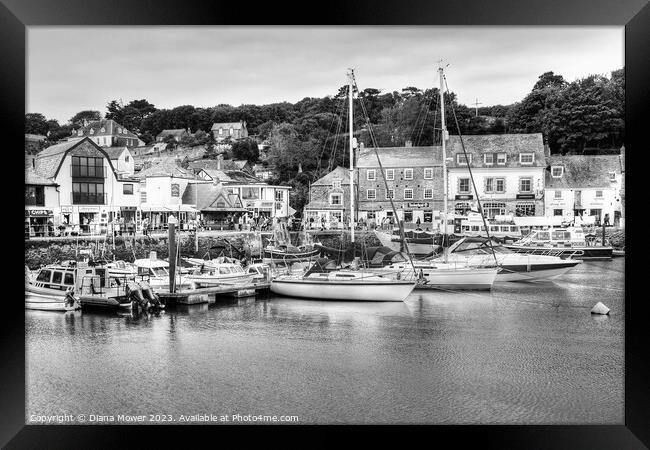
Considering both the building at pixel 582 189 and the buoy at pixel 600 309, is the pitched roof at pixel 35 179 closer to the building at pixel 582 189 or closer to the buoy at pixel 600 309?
the building at pixel 582 189

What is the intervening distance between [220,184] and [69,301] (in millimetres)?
2389

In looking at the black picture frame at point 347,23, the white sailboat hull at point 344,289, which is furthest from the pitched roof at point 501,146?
the white sailboat hull at point 344,289

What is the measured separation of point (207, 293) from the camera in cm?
818

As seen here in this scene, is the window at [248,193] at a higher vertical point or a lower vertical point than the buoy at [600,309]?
higher

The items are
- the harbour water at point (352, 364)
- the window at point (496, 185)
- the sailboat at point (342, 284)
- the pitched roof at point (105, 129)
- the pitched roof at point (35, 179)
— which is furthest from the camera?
the sailboat at point (342, 284)

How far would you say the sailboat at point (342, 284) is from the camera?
27.2ft

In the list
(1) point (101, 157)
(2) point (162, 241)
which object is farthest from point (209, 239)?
(1) point (101, 157)

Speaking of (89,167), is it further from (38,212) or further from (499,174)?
(499,174)

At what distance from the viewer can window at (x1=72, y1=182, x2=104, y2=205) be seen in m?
6.61

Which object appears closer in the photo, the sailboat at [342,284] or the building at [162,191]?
the building at [162,191]

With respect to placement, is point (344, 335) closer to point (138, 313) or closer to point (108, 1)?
point (138, 313)

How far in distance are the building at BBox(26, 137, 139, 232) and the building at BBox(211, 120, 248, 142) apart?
46.9 inches

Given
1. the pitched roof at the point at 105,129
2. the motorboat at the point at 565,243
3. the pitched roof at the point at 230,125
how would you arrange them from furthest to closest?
1. the motorboat at the point at 565,243
2. the pitched roof at the point at 230,125
3. the pitched roof at the point at 105,129

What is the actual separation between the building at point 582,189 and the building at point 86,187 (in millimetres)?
5300
